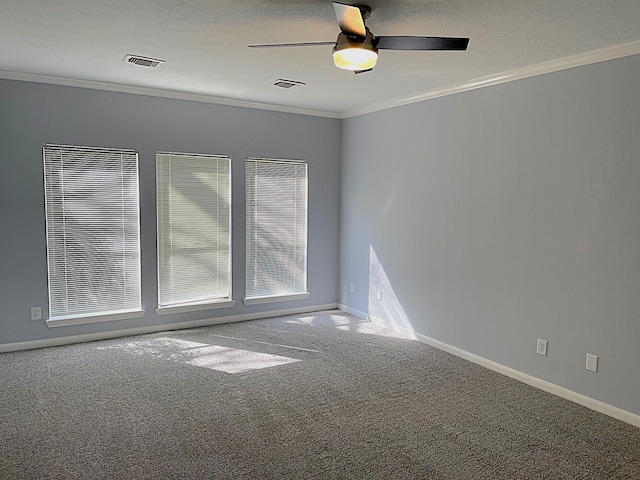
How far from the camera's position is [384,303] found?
17.7 ft

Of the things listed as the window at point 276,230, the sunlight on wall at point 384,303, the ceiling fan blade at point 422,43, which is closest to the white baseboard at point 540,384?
the sunlight on wall at point 384,303

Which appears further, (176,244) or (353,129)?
(353,129)

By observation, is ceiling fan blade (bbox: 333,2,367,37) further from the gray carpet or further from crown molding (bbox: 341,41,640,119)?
the gray carpet

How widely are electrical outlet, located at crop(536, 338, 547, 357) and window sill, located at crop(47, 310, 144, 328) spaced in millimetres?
3813

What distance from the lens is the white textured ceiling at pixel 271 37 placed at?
257cm

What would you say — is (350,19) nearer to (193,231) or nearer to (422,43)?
(422,43)

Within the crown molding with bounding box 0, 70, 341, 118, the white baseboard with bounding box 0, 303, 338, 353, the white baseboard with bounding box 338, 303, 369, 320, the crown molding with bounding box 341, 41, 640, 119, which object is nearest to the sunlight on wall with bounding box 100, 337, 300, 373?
the white baseboard with bounding box 0, 303, 338, 353

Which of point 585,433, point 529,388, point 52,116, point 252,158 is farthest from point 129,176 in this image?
point 585,433

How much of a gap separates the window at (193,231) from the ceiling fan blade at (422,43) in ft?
10.0

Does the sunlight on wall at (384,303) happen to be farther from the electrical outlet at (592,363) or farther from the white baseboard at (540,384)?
the electrical outlet at (592,363)

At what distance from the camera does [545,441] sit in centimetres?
288

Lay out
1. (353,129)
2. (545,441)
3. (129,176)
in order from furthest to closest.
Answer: (353,129) → (129,176) → (545,441)

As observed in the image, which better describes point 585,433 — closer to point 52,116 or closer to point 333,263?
point 333,263

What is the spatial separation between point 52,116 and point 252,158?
203cm
